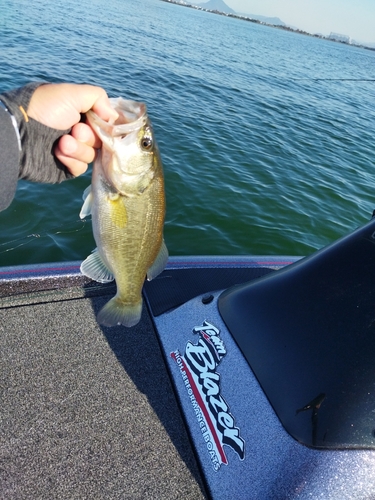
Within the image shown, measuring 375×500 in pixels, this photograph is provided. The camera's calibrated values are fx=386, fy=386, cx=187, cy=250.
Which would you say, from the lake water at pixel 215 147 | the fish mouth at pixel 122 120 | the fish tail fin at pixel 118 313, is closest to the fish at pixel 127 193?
the fish mouth at pixel 122 120

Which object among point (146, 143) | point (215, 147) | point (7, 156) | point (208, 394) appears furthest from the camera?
point (215, 147)

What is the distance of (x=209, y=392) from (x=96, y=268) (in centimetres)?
102

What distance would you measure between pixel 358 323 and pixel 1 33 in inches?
709

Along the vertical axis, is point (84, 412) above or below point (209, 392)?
below

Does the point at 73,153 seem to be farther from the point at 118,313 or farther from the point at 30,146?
the point at 118,313

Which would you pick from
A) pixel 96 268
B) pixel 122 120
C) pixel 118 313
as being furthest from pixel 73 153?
pixel 118 313

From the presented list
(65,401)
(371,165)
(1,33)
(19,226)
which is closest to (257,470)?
(65,401)

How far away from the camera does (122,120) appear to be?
195 cm

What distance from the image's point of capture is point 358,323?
198 cm

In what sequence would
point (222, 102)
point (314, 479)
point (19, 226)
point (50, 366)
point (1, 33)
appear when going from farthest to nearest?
point (1, 33) < point (222, 102) < point (19, 226) < point (50, 366) < point (314, 479)

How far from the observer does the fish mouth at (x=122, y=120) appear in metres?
1.85

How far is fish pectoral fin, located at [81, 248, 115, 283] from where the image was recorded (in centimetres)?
218

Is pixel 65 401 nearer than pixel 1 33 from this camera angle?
Yes

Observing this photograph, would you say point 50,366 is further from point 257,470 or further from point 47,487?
point 257,470
